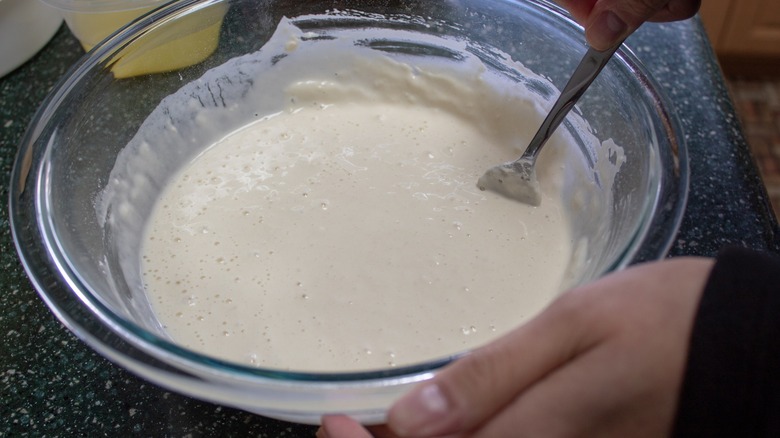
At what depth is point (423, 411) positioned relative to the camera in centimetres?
55

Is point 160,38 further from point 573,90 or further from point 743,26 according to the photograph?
point 743,26

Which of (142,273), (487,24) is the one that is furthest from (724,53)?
(142,273)

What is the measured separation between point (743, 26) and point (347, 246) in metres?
1.87

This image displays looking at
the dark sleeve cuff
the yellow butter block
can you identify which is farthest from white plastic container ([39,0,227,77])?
the dark sleeve cuff

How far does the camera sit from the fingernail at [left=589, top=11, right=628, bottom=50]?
2.84 ft

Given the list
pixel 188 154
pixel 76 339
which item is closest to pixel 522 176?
pixel 188 154

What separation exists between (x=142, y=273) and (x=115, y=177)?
148mm

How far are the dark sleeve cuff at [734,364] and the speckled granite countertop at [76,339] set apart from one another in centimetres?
41

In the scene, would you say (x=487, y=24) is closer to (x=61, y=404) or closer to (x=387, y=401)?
(x=387, y=401)

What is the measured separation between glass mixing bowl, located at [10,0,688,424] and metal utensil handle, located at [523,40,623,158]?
0.04m

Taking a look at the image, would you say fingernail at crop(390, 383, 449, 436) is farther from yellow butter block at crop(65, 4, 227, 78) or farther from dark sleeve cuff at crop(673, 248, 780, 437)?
yellow butter block at crop(65, 4, 227, 78)

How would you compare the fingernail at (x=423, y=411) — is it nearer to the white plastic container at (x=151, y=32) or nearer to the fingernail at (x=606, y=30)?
the fingernail at (x=606, y=30)

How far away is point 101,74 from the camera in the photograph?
982mm

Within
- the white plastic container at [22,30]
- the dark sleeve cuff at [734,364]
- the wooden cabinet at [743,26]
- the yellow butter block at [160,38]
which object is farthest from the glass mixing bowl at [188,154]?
the wooden cabinet at [743,26]
